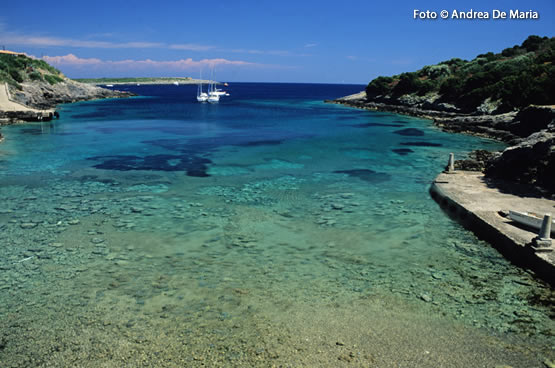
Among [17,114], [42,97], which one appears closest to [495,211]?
[17,114]

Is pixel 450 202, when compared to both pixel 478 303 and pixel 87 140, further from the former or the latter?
pixel 87 140

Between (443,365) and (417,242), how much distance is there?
719cm

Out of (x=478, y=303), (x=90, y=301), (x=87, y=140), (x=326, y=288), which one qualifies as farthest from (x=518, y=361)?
(x=87, y=140)

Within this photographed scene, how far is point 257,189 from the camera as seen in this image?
22219 mm

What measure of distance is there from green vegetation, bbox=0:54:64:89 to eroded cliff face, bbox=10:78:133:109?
5.41ft

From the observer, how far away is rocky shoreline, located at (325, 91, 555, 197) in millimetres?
19438

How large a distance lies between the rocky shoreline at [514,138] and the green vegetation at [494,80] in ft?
8.88

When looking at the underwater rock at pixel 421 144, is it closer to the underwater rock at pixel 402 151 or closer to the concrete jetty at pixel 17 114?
the underwater rock at pixel 402 151

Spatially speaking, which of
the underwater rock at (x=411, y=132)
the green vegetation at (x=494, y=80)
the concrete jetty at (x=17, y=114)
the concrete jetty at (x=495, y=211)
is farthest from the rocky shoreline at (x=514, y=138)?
the concrete jetty at (x=17, y=114)

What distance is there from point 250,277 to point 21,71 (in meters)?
95.9

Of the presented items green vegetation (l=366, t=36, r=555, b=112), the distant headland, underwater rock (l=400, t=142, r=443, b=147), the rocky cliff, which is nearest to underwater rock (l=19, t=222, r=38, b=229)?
the distant headland

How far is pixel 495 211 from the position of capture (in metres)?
15.9

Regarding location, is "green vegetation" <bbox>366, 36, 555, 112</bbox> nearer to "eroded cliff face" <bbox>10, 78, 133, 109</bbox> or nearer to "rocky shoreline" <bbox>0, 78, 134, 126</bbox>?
"rocky shoreline" <bbox>0, 78, 134, 126</bbox>

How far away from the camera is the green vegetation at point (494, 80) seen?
4734 cm
